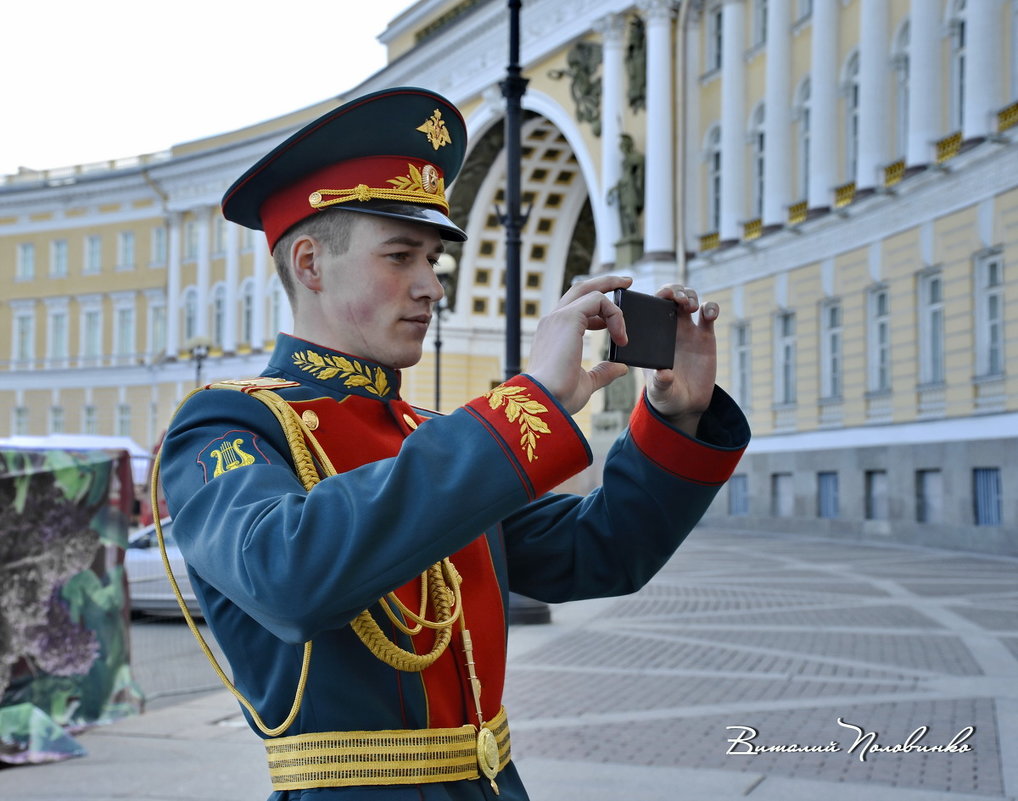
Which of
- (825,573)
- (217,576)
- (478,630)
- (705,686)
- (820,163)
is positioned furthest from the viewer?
(820,163)

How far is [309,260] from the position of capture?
199 cm

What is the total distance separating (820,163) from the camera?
2392 centimetres

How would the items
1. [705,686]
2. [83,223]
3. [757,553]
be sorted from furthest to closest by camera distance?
[83,223], [757,553], [705,686]

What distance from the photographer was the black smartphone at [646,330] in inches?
71.1

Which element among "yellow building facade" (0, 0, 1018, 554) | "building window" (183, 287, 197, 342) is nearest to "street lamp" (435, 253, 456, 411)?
"yellow building facade" (0, 0, 1018, 554)

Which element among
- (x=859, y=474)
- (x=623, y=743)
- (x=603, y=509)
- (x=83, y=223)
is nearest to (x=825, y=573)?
(x=859, y=474)

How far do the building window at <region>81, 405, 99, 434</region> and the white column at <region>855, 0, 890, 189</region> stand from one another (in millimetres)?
41114

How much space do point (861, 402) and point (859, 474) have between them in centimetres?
134

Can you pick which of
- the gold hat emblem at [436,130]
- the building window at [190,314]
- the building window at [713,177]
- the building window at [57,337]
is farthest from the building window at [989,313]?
the building window at [57,337]

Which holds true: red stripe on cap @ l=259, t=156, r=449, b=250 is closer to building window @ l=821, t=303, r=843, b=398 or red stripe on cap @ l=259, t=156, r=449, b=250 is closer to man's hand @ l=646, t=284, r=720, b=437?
man's hand @ l=646, t=284, r=720, b=437

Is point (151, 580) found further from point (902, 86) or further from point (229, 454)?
point (902, 86)

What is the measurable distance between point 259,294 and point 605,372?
48.3 m

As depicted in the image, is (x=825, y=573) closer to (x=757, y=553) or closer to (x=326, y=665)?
(x=757, y=553)

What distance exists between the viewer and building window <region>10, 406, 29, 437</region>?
57500 mm
